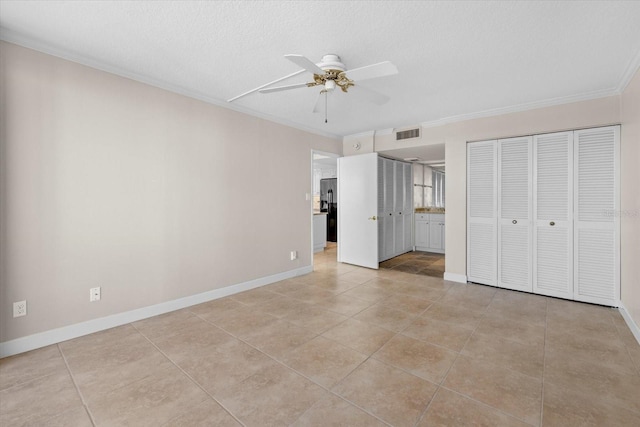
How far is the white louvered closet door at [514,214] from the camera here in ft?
12.8

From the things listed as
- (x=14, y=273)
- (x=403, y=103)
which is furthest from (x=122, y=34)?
(x=403, y=103)

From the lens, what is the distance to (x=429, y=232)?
6.90 metres

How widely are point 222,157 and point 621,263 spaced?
474 cm

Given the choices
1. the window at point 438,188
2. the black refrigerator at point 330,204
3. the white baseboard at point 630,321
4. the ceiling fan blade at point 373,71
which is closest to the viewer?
the ceiling fan blade at point 373,71

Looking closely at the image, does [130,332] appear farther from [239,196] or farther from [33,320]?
[239,196]

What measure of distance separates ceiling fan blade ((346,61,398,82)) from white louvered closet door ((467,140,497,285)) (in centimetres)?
261

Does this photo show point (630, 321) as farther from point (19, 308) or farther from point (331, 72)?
point (19, 308)

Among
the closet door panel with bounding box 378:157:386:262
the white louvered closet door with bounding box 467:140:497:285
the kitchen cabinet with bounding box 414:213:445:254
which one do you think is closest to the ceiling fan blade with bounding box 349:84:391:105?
the white louvered closet door with bounding box 467:140:497:285

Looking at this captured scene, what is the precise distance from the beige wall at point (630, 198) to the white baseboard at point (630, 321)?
0.04 m

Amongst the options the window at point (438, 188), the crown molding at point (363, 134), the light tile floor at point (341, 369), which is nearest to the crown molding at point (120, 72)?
the crown molding at point (363, 134)

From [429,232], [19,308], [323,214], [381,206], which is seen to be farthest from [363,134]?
[19,308]

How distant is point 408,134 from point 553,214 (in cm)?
228

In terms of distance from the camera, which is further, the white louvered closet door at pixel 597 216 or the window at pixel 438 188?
the window at pixel 438 188

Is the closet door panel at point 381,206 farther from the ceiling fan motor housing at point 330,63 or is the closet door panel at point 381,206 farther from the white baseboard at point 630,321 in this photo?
the white baseboard at point 630,321
